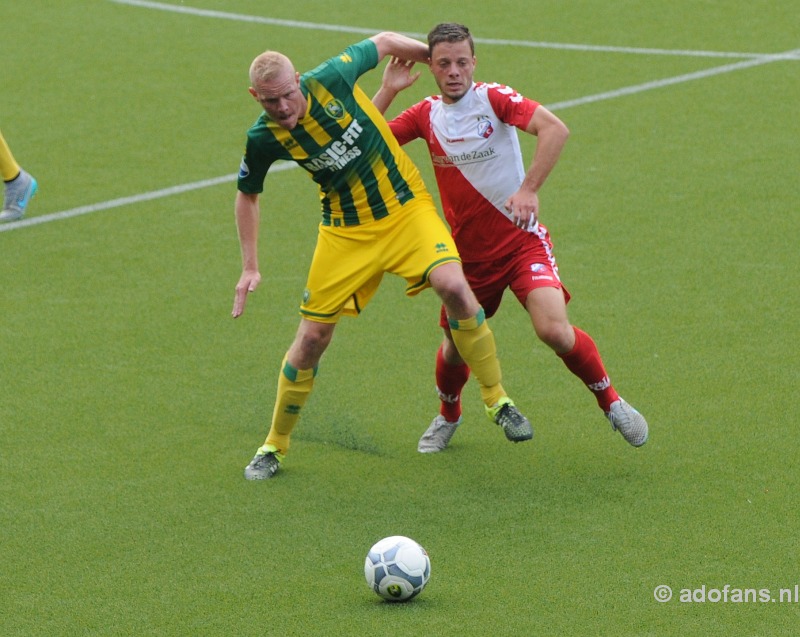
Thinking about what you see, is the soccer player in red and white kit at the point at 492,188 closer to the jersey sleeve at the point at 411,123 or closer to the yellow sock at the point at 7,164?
the jersey sleeve at the point at 411,123

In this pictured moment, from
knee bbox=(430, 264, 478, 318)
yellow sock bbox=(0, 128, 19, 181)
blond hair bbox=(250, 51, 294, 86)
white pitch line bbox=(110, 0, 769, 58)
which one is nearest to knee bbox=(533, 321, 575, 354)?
knee bbox=(430, 264, 478, 318)

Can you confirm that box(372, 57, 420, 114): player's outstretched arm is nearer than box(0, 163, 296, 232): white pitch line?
Yes

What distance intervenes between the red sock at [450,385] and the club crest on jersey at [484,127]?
118cm

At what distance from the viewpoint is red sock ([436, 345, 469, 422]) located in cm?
688

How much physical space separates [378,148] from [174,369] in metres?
2.33

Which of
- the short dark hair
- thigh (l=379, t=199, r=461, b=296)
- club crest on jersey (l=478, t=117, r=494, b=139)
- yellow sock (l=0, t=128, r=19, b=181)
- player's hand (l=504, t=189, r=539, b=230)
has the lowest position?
yellow sock (l=0, t=128, r=19, b=181)

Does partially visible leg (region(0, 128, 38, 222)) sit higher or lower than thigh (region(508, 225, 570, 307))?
lower

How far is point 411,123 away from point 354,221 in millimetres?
616

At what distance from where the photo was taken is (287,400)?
6629 mm

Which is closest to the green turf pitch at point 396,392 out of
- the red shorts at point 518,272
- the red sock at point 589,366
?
the red sock at point 589,366

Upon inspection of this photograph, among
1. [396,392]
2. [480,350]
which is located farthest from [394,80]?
[396,392]

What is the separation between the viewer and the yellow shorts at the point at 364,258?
6430 mm

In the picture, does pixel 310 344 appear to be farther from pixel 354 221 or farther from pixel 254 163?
pixel 254 163

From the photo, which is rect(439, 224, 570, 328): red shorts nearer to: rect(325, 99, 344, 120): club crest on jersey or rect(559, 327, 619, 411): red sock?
rect(559, 327, 619, 411): red sock
